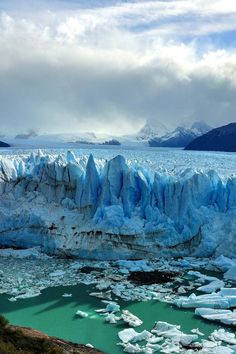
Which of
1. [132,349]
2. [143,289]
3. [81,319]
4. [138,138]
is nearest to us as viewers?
[132,349]

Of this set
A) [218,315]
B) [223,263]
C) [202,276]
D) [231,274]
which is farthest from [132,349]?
[223,263]

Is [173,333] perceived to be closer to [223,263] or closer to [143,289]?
[143,289]

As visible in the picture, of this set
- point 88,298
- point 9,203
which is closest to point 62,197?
point 9,203

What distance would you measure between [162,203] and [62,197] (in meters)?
3.21

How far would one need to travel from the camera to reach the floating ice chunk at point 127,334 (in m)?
9.87

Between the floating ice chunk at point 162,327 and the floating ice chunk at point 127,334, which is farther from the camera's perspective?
the floating ice chunk at point 162,327

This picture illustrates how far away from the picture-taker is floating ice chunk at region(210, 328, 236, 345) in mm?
9727

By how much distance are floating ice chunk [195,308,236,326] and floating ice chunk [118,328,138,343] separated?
5.50ft

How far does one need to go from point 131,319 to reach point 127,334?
0.77 m

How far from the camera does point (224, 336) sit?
9.95 meters

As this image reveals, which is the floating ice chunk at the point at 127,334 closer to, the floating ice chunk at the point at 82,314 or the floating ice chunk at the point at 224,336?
the floating ice chunk at the point at 82,314

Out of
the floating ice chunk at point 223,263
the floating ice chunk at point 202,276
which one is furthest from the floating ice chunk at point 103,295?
the floating ice chunk at point 223,263

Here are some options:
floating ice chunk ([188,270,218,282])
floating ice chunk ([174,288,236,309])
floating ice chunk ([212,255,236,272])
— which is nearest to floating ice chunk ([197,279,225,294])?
floating ice chunk ([188,270,218,282])

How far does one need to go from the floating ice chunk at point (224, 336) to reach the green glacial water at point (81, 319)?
0.65 ft
